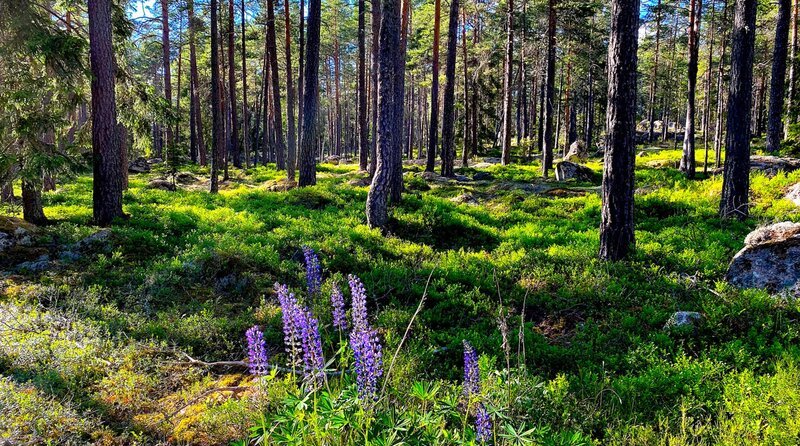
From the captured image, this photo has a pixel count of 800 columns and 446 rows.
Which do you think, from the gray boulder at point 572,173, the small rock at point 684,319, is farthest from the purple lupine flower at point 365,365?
the gray boulder at point 572,173

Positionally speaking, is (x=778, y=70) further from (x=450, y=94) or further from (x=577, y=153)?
(x=577, y=153)

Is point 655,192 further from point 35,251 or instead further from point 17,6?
point 17,6

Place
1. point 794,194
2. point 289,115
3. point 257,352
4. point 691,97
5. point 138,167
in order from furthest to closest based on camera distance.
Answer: point 138,167
point 289,115
point 691,97
point 794,194
point 257,352

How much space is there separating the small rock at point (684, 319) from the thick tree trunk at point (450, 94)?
48.4 feet

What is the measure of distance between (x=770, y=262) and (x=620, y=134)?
2.79 m

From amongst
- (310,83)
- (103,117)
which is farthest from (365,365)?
(310,83)

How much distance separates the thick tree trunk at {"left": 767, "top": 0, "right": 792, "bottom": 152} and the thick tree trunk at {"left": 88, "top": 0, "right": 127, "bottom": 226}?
20457 millimetres

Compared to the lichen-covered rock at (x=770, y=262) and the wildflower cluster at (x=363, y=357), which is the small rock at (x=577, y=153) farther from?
the wildflower cluster at (x=363, y=357)

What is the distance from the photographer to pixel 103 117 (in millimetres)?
9758

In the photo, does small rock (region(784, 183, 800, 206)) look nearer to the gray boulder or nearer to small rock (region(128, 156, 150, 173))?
the gray boulder

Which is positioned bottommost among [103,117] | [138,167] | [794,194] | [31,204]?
[31,204]

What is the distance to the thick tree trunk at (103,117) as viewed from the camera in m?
9.61

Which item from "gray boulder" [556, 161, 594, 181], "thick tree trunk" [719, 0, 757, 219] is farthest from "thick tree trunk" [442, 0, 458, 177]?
"thick tree trunk" [719, 0, 757, 219]

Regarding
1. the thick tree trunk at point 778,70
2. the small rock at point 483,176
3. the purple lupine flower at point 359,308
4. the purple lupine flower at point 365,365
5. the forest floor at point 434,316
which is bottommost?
the forest floor at point 434,316
